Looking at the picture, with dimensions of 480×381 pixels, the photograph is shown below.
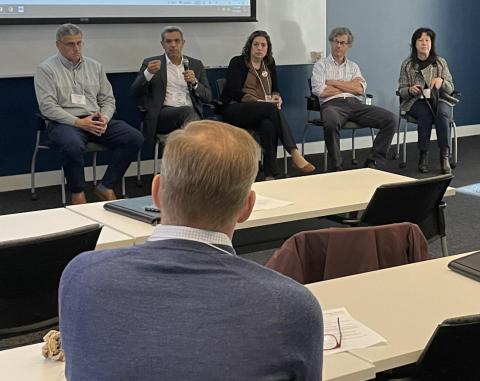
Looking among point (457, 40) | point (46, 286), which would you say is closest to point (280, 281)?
point (46, 286)

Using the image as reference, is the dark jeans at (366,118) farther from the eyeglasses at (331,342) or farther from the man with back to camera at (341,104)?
the eyeglasses at (331,342)

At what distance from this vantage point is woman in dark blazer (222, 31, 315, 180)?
6508 millimetres

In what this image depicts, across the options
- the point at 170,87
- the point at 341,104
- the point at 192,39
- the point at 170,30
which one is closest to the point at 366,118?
the point at 341,104

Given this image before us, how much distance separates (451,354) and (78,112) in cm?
456

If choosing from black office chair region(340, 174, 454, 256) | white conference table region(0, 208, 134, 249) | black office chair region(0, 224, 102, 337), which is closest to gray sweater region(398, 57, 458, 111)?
black office chair region(340, 174, 454, 256)

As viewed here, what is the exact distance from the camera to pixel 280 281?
1.23m

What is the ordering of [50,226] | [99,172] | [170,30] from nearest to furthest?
[50,226] → [170,30] → [99,172]

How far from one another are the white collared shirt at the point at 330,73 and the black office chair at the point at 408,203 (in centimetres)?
369

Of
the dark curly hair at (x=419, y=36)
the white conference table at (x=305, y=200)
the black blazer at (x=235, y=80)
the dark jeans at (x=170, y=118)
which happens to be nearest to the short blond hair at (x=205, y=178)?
the white conference table at (x=305, y=200)

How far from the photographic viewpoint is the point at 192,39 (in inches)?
268

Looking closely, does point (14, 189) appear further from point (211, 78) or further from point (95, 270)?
point (95, 270)

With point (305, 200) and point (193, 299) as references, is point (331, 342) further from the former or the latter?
point (305, 200)

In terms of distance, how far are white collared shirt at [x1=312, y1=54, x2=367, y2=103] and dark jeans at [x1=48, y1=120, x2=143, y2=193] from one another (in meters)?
1.88

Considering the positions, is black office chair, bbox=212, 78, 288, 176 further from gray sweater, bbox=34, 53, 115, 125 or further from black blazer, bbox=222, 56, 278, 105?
gray sweater, bbox=34, 53, 115, 125
